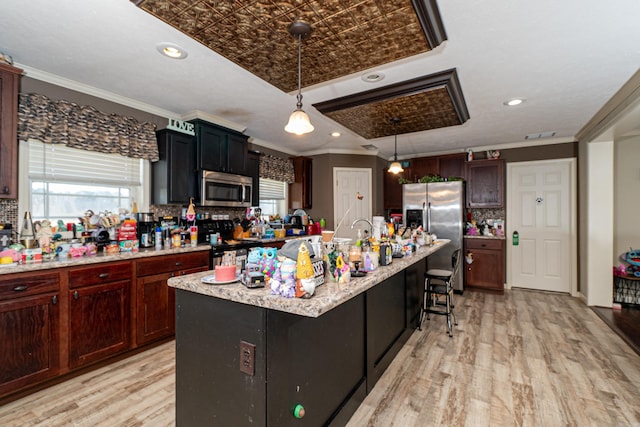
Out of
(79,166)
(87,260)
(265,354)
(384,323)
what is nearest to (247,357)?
(265,354)

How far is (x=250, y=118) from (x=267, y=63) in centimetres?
169

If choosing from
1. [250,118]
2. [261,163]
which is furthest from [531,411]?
[261,163]

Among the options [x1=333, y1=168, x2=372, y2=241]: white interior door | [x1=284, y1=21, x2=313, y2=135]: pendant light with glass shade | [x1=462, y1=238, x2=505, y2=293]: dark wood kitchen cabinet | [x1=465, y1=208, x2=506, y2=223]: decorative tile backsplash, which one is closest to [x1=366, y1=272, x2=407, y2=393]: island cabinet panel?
[x1=284, y1=21, x2=313, y2=135]: pendant light with glass shade

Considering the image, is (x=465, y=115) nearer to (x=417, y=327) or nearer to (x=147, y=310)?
(x=417, y=327)

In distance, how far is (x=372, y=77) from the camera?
2.65 metres

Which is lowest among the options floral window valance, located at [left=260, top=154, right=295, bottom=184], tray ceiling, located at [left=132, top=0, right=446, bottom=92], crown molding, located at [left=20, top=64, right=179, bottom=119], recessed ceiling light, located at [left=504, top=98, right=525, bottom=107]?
floral window valance, located at [left=260, top=154, right=295, bottom=184]

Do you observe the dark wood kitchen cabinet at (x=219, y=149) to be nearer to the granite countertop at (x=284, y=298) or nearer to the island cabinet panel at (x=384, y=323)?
the granite countertop at (x=284, y=298)

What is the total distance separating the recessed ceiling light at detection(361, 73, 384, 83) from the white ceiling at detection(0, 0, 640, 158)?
0.21 feet

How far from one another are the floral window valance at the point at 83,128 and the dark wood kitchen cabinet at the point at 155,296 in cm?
125

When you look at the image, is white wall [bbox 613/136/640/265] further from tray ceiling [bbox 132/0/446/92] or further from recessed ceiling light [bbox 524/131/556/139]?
tray ceiling [bbox 132/0/446/92]

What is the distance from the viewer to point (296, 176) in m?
5.59

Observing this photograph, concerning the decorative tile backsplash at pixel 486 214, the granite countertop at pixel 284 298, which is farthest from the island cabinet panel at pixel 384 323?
the decorative tile backsplash at pixel 486 214

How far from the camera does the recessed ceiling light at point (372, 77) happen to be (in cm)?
260

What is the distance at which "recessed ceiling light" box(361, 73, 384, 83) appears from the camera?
2.60 meters
